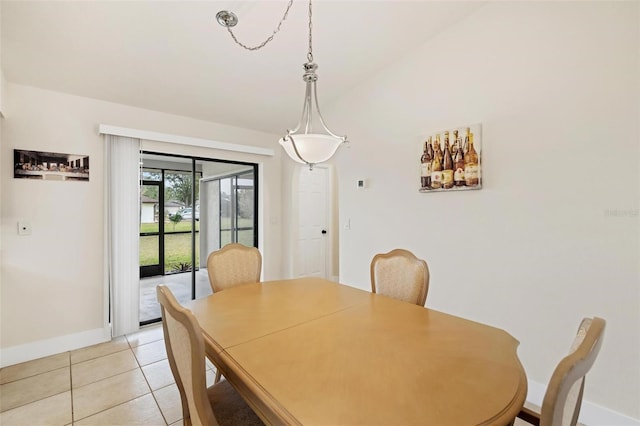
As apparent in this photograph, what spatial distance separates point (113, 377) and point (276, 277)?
234 centimetres

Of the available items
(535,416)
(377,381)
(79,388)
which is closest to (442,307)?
(535,416)

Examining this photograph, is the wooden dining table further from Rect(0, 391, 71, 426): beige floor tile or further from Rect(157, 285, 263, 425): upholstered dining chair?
Rect(0, 391, 71, 426): beige floor tile

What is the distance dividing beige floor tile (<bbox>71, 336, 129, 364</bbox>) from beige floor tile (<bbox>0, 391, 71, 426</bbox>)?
586 mm

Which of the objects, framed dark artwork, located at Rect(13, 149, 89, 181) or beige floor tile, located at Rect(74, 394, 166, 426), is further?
framed dark artwork, located at Rect(13, 149, 89, 181)

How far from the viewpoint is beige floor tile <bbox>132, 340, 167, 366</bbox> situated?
2547 mm

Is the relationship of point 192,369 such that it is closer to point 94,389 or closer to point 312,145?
point 312,145

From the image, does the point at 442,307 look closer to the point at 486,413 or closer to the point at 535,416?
the point at 535,416

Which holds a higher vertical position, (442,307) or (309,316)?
(309,316)

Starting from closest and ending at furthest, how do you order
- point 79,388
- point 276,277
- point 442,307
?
point 79,388
point 442,307
point 276,277

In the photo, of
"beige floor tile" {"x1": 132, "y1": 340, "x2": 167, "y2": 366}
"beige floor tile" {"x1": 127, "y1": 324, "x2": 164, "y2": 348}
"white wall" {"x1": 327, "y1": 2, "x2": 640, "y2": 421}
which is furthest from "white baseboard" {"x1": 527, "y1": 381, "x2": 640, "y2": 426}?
"beige floor tile" {"x1": 127, "y1": 324, "x2": 164, "y2": 348}

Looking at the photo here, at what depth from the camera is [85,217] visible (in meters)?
2.82

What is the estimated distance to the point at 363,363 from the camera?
1071 mm

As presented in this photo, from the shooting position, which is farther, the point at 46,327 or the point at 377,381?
the point at 46,327

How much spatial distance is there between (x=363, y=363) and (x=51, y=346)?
3.19m
